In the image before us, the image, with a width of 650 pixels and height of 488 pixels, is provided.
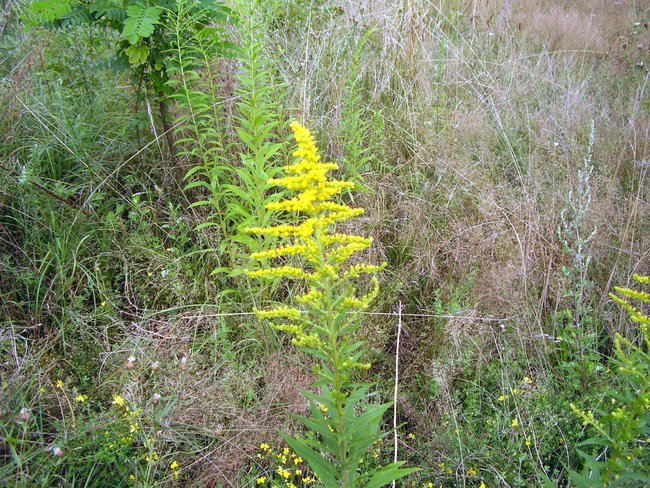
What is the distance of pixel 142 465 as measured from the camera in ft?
6.46

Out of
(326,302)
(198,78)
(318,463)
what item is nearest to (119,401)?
(318,463)

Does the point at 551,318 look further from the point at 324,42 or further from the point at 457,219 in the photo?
the point at 324,42

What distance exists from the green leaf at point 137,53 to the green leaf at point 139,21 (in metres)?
0.17

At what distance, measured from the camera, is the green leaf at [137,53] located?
2.75m

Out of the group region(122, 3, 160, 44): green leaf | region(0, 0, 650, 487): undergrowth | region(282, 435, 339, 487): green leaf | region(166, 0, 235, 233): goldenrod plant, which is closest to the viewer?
region(282, 435, 339, 487): green leaf

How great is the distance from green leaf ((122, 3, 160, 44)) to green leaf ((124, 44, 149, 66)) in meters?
0.17

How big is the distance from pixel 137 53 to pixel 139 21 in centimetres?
22

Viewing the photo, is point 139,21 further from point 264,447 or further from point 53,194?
point 264,447

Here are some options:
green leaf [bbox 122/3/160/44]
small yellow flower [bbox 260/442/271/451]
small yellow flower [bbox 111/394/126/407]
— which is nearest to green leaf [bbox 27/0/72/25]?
green leaf [bbox 122/3/160/44]

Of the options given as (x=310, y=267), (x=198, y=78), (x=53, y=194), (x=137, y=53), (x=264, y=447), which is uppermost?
(x=137, y=53)

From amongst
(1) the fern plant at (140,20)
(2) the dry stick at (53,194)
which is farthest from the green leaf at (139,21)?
(2) the dry stick at (53,194)

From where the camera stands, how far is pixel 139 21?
2572mm

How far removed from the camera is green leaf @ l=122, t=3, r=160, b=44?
99.1 inches

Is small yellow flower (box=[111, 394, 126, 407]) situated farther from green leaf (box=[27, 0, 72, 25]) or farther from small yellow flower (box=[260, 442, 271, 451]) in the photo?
green leaf (box=[27, 0, 72, 25])
